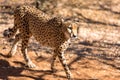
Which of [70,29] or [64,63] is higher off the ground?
[70,29]

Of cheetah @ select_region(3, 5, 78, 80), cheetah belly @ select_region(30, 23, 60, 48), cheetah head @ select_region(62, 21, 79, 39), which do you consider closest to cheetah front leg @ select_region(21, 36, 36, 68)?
cheetah @ select_region(3, 5, 78, 80)

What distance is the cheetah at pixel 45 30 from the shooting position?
555 centimetres

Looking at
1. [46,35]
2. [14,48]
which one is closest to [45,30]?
[46,35]

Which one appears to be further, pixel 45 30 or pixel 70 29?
pixel 45 30

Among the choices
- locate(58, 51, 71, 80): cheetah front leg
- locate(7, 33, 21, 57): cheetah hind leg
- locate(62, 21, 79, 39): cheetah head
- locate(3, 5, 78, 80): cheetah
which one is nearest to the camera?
locate(62, 21, 79, 39): cheetah head

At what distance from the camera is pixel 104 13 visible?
384 inches

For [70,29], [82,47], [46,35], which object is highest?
[70,29]

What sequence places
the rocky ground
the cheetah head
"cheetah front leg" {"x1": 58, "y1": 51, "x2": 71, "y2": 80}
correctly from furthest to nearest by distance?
the rocky ground
"cheetah front leg" {"x1": 58, "y1": 51, "x2": 71, "y2": 80}
the cheetah head

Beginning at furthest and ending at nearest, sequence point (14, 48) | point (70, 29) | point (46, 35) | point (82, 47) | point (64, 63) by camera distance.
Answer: point (82, 47), point (14, 48), point (46, 35), point (64, 63), point (70, 29)

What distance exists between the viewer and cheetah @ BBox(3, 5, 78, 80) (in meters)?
5.55

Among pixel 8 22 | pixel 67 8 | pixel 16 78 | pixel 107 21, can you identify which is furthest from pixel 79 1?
pixel 16 78

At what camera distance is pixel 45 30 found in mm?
5914

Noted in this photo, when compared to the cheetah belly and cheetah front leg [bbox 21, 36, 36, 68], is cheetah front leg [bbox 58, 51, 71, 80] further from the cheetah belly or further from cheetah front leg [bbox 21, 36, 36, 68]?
cheetah front leg [bbox 21, 36, 36, 68]

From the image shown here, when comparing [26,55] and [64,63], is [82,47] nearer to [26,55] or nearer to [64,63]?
[26,55]
